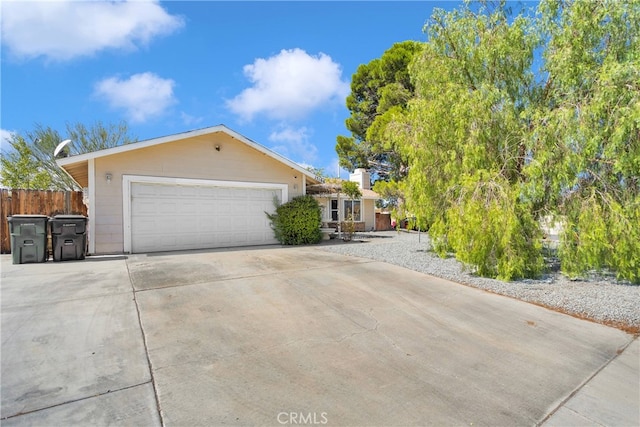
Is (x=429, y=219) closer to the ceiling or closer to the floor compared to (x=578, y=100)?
closer to the floor

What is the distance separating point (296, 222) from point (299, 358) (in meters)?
9.01

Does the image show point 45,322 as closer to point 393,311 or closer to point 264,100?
point 393,311

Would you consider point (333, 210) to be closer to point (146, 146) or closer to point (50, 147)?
point (146, 146)

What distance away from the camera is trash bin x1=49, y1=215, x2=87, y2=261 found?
8.09m

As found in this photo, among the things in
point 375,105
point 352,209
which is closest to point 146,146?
point 352,209

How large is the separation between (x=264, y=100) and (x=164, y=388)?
18583 mm

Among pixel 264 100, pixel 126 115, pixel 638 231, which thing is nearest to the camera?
pixel 638 231

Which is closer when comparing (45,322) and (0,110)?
(45,322)

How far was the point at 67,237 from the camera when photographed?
26.9 feet

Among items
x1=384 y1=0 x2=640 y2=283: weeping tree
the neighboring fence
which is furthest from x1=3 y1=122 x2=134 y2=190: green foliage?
x1=384 y1=0 x2=640 y2=283: weeping tree

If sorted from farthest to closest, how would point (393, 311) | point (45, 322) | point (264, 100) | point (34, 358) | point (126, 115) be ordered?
point (126, 115), point (264, 100), point (393, 311), point (45, 322), point (34, 358)

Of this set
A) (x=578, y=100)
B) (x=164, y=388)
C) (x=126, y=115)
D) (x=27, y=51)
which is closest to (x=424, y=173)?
(x=578, y=100)

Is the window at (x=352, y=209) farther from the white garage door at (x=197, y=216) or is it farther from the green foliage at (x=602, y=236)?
the green foliage at (x=602, y=236)

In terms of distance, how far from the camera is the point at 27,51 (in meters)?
10.4
